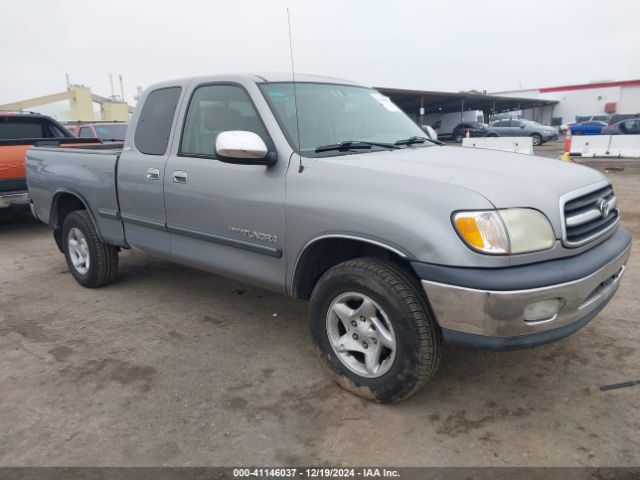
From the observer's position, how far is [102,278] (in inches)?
194

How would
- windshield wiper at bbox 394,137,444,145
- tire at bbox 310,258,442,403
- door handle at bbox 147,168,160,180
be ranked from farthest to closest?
1. door handle at bbox 147,168,160,180
2. windshield wiper at bbox 394,137,444,145
3. tire at bbox 310,258,442,403

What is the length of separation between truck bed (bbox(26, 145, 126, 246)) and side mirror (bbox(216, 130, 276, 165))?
1.72m

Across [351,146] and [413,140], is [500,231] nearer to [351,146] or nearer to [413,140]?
[351,146]

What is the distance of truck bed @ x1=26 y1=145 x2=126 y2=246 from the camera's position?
441 centimetres

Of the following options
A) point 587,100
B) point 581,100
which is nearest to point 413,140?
point 587,100

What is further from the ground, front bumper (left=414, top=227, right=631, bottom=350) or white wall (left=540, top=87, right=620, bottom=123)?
white wall (left=540, top=87, right=620, bottom=123)

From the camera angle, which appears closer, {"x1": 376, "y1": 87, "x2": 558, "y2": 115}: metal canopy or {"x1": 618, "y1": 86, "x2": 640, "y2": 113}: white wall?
{"x1": 376, "y1": 87, "x2": 558, "y2": 115}: metal canopy

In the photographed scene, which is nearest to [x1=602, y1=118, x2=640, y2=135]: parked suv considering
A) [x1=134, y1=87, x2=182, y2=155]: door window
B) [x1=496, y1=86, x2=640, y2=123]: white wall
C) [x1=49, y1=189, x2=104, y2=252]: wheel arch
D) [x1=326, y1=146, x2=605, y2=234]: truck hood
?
[x1=326, y1=146, x2=605, y2=234]: truck hood

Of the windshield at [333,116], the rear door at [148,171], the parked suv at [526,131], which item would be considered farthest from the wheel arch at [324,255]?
the parked suv at [526,131]

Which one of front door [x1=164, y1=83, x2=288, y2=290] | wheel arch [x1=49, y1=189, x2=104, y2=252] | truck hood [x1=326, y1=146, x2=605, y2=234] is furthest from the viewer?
wheel arch [x1=49, y1=189, x2=104, y2=252]

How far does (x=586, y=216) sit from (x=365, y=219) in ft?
3.83

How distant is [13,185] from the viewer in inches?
278

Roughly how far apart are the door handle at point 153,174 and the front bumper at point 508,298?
7.52 ft

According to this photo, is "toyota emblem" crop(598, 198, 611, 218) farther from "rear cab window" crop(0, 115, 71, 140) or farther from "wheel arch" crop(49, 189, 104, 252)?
"rear cab window" crop(0, 115, 71, 140)
